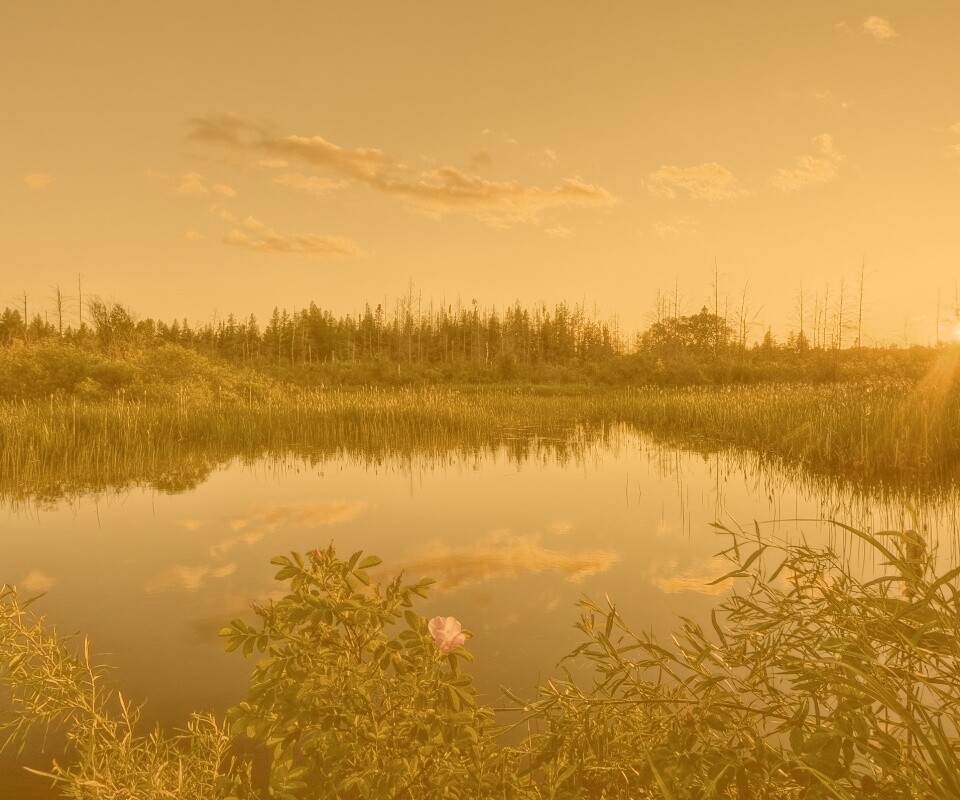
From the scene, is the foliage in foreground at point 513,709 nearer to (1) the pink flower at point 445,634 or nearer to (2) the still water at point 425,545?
(1) the pink flower at point 445,634

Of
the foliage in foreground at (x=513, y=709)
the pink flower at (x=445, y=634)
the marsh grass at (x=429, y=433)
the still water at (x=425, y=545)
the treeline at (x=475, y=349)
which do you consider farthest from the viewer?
the treeline at (x=475, y=349)

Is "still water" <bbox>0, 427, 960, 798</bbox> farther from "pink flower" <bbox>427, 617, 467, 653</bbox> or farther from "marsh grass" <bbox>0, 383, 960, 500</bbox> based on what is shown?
"pink flower" <bbox>427, 617, 467, 653</bbox>

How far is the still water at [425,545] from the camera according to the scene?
4.16 meters

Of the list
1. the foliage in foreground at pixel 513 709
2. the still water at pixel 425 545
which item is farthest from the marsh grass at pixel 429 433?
the foliage in foreground at pixel 513 709

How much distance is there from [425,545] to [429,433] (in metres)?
10.5

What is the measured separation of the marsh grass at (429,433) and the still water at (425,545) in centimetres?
131

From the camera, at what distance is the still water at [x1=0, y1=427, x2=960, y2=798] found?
164 inches

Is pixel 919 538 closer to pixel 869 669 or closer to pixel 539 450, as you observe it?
pixel 869 669

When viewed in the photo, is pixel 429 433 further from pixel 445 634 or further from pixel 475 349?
pixel 475 349

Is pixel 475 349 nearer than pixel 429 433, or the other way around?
pixel 429 433

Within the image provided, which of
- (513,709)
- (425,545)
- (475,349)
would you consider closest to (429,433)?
(425,545)

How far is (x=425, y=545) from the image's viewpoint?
6707 millimetres

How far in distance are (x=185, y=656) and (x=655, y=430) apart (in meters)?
16.6

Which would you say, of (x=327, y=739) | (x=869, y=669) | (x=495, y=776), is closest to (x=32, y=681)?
(x=327, y=739)
